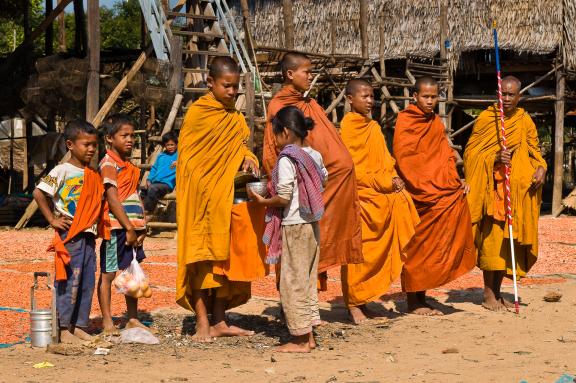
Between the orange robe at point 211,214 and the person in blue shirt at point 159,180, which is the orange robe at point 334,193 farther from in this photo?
the person in blue shirt at point 159,180

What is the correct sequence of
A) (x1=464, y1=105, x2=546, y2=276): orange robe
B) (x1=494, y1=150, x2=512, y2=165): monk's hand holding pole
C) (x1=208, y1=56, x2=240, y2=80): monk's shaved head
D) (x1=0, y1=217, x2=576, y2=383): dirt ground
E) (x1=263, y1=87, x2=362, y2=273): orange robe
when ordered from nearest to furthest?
(x1=0, y1=217, x2=576, y2=383): dirt ground, (x1=208, y1=56, x2=240, y2=80): monk's shaved head, (x1=263, y1=87, x2=362, y2=273): orange robe, (x1=494, y1=150, x2=512, y2=165): monk's hand holding pole, (x1=464, y1=105, x2=546, y2=276): orange robe

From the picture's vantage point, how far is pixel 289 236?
20.7 feet

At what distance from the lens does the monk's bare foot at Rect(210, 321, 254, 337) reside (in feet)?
22.4

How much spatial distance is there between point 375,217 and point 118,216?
2232 millimetres

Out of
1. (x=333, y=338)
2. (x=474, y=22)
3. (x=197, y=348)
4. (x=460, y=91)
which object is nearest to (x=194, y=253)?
(x=197, y=348)

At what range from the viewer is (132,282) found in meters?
6.85

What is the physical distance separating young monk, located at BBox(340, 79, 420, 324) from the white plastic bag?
174cm

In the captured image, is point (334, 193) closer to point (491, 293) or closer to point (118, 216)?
point (118, 216)

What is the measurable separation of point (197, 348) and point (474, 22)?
51.4 ft

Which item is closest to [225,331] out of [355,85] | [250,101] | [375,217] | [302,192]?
[302,192]

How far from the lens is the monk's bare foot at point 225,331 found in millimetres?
6837

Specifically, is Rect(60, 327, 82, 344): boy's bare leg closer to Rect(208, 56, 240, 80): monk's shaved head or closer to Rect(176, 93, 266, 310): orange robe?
Rect(176, 93, 266, 310): orange robe

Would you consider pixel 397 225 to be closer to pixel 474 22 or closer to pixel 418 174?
pixel 418 174

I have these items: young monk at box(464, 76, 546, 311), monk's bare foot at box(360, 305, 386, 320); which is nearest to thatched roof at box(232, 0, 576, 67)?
young monk at box(464, 76, 546, 311)
